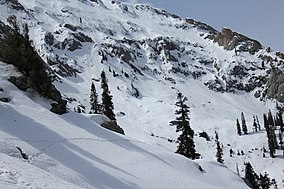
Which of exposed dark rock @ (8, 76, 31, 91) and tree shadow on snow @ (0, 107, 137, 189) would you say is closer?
tree shadow on snow @ (0, 107, 137, 189)

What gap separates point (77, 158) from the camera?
23297 millimetres

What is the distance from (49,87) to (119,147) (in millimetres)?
9613

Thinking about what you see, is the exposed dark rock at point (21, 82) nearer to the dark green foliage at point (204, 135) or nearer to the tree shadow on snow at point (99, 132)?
the tree shadow on snow at point (99, 132)

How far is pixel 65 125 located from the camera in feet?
95.7

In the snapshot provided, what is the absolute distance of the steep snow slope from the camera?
1770 centimetres

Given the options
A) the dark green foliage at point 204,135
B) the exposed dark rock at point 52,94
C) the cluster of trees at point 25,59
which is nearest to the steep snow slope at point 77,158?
the cluster of trees at point 25,59

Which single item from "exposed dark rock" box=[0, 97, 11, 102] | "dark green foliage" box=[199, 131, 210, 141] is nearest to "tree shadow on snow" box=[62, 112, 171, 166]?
"exposed dark rock" box=[0, 97, 11, 102]

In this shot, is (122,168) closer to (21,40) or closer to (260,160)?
(21,40)

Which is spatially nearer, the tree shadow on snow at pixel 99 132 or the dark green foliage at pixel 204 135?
the tree shadow on snow at pixel 99 132

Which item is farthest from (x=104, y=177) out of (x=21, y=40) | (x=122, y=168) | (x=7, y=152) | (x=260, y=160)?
(x=260, y=160)

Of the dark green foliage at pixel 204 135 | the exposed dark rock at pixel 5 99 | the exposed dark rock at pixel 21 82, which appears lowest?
the dark green foliage at pixel 204 135

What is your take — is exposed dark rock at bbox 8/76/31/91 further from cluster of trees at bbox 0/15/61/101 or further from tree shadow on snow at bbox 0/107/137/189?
tree shadow on snow at bbox 0/107/137/189

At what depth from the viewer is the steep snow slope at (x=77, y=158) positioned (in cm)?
1770

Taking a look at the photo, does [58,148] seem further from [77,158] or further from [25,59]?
[25,59]
